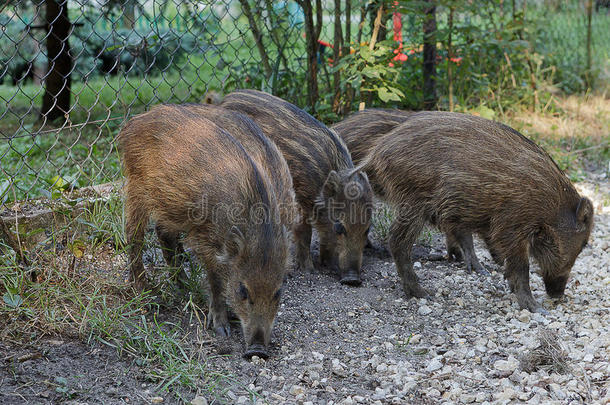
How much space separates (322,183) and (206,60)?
1363 millimetres

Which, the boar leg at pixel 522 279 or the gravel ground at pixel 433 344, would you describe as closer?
the gravel ground at pixel 433 344

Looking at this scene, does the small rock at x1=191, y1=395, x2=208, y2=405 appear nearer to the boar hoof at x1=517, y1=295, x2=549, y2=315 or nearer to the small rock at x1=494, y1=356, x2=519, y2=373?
the small rock at x1=494, y1=356, x2=519, y2=373

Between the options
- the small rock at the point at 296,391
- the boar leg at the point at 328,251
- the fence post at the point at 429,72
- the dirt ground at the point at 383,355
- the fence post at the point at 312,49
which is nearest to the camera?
the dirt ground at the point at 383,355

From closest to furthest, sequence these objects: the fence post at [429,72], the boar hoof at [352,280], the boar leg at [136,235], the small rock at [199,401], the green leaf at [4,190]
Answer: the small rock at [199,401] < the boar leg at [136,235] < the green leaf at [4,190] < the boar hoof at [352,280] < the fence post at [429,72]

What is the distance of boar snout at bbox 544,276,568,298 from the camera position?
4340mm

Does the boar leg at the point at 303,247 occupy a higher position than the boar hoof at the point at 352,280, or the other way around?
the boar leg at the point at 303,247

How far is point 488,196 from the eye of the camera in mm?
4129

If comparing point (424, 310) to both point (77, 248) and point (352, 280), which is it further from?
point (77, 248)

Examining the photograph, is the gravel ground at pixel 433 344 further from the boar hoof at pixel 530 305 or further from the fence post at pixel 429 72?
the fence post at pixel 429 72

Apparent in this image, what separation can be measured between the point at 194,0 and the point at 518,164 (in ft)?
8.78

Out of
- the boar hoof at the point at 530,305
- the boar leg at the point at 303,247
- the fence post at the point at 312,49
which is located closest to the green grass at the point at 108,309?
the boar leg at the point at 303,247

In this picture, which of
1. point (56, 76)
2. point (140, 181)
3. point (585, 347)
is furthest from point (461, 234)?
point (56, 76)

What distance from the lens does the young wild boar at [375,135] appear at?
465 cm

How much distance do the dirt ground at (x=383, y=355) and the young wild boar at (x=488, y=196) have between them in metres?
0.25
